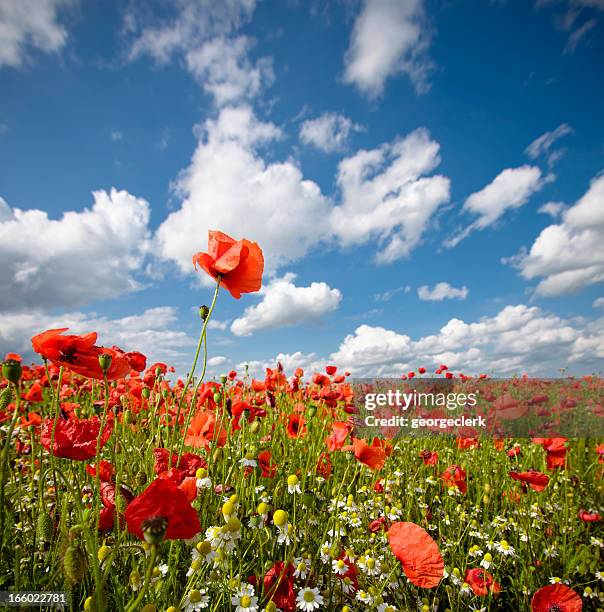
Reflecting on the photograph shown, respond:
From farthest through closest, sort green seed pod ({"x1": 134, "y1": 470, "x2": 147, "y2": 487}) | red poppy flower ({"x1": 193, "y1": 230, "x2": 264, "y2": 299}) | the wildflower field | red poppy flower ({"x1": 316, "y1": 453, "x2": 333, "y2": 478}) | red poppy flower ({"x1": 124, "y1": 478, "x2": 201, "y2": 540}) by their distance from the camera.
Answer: red poppy flower ({"x1": 316, "y1": 453, "x2": 333, "y2": 478}) < green seed pod ({"x1": 134, "y1": 470, "x2": 147, "y2": 487}) < red poppy flower ({"x1": 193, "y1": 230, "x2": 264, "y2": 299}) < the wildflower field < red poppy flower ({"x1": 124, "y1": 478, "x2": 201, "y2": 540})

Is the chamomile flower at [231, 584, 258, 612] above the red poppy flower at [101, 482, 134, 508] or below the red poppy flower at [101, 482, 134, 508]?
below

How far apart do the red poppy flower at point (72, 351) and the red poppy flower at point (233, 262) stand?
56 cm

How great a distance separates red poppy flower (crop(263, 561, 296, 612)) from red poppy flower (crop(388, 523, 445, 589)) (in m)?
0.47

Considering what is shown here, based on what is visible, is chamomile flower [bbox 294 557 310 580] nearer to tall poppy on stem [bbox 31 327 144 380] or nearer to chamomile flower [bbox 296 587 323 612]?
chamomile flower [bbox 296 587 323 612]

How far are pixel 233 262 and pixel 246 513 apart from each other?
4.99 ft

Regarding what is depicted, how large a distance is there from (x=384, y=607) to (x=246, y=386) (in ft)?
11.6

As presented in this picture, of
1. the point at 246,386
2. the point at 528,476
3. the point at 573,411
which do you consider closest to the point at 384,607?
the point at 528,476

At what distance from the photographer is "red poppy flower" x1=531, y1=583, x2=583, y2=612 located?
212cm

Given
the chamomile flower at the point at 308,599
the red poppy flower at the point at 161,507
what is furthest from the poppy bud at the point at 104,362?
the chamomile flower at the point at 308,599

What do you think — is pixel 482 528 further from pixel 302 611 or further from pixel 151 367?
pixel 151 367

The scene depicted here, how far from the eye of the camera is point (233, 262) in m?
1.74

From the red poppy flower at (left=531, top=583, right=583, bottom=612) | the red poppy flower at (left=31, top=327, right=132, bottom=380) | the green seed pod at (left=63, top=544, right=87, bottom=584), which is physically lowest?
the red poppy flower at (left=531, top=583, right=583, bottom=612)

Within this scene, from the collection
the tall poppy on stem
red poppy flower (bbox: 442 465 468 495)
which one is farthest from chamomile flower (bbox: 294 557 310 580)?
red poppy flower (bbox: 442 465 468 495)

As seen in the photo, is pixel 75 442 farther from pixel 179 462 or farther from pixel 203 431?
pixel 203 431
